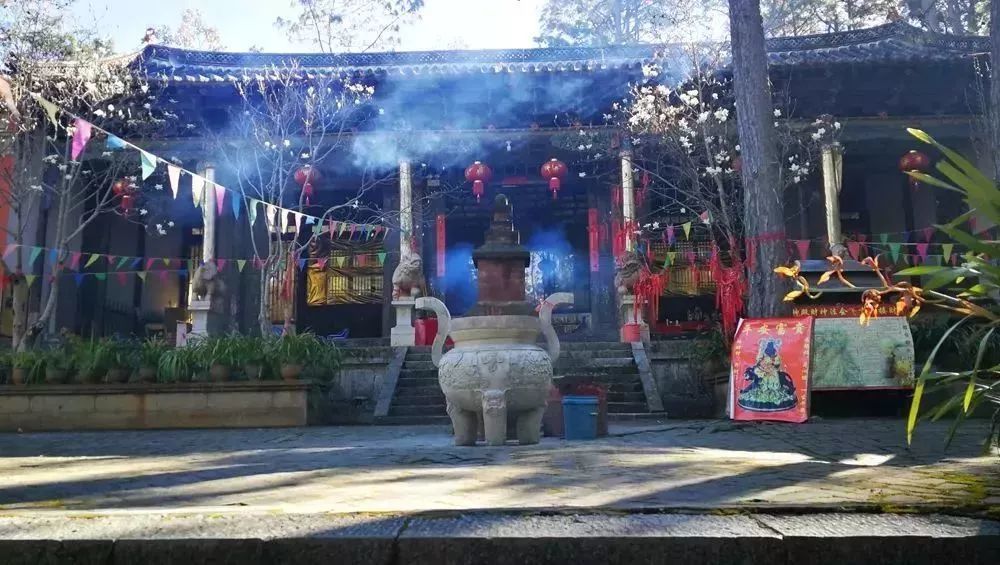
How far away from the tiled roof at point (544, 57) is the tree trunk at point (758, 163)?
3.73m

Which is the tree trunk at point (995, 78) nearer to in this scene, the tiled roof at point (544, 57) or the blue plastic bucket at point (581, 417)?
the tiled roof at point (544, 57)

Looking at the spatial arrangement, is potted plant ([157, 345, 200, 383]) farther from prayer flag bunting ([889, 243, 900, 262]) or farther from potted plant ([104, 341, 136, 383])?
prayer flag bunting ([889, 243, 900, 262])

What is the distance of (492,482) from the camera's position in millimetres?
3230

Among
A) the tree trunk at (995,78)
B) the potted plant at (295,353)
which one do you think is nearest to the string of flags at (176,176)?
the potted plant at (295,353)

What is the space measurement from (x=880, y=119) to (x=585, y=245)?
241 inches

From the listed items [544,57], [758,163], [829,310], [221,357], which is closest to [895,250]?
[829,310]

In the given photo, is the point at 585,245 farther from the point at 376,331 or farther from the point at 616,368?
the point at 616,368

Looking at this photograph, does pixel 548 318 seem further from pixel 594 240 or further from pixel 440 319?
pixel 594 240

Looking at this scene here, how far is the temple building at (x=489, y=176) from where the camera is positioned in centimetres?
1348

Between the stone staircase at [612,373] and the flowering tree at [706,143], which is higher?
the flowering tree at [706,143]

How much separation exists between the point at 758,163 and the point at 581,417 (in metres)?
3.94

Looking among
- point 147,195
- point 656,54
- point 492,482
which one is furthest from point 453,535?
point 147,195

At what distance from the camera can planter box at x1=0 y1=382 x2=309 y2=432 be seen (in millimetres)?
9328

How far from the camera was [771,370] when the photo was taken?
796 cm
